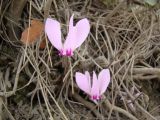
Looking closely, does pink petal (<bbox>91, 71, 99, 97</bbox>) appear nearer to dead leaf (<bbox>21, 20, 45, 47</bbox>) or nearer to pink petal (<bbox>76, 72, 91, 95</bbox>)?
pink petal (<bbox>76, 72, 91, 95</bbox>)

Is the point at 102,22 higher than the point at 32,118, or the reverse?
the point at 102,22

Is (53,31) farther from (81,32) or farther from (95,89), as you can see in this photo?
(95,89)

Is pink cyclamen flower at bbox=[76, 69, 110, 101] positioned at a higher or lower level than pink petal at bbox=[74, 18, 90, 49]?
lower

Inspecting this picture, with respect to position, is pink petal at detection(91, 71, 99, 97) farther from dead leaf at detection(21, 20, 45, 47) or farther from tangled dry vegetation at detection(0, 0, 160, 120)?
dead leaf at detection(21, 20, 45, 47)

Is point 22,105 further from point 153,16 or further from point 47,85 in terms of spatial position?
point 153,16

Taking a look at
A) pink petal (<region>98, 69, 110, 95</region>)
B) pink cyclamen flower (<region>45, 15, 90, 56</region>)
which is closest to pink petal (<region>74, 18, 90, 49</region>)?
pink cyclamen flower (<region>45, 15, 90, 56</region>)

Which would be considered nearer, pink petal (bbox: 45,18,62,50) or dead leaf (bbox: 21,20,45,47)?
pink petal (bbox: 45,18,62,50)

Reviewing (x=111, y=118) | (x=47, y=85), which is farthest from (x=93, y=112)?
(x=47, y=85)
